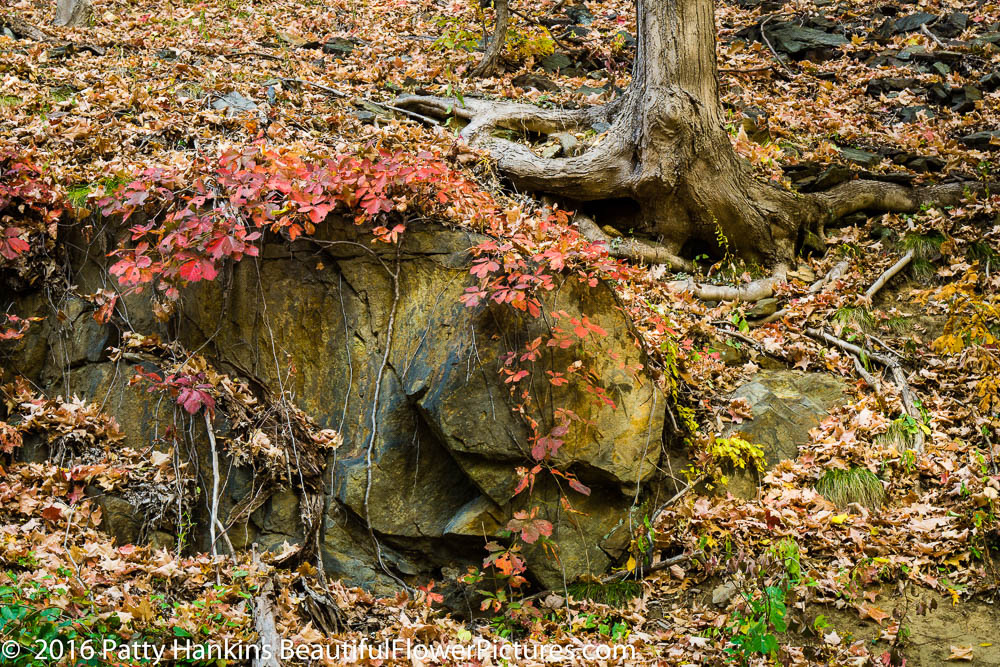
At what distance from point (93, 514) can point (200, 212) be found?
2.01m

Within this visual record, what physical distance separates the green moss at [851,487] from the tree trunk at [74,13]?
1077cm

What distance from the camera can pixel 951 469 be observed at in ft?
15.2

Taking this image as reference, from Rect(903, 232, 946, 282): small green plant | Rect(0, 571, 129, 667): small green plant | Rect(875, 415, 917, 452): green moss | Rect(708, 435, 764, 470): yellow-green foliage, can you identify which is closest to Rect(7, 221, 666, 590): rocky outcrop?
Rect(708, 435, 764, 470): yellow-green foliage

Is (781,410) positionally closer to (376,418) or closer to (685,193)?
(685,193)

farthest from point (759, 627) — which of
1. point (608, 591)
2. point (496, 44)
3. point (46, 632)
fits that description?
point (496, 44)

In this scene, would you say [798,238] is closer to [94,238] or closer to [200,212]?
[200,212]

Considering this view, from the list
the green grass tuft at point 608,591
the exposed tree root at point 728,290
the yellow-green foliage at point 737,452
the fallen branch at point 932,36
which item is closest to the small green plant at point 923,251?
the exposed tree root at point 728,290

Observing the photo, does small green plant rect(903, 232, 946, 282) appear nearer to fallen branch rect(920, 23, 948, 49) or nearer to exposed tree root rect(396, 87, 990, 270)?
exposed tree root rect(396, 87, 990, 270)

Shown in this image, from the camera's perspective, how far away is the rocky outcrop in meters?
4.37

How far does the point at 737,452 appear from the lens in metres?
4.84

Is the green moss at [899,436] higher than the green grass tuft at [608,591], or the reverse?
the green moss at [899,436]

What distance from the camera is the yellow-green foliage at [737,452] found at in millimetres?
4825

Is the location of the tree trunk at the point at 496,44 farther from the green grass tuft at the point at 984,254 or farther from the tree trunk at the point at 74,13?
the green grass tuft at the point at 984,254

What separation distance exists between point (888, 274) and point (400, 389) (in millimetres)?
4873
